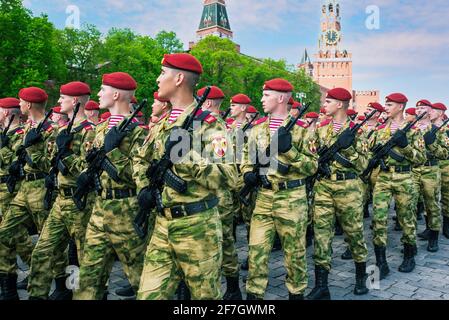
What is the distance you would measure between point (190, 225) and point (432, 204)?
607 centimetres

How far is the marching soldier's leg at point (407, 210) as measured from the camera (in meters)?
6.27

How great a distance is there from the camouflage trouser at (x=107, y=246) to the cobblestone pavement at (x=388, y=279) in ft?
4.85

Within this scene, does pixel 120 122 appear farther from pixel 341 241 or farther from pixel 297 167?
pixel 341 241

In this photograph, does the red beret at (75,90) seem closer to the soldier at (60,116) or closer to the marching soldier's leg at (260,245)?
the soldier at (60,116)

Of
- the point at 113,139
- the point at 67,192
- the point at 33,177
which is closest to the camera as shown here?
the point at 113,139

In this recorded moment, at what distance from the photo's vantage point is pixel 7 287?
16.0 ft

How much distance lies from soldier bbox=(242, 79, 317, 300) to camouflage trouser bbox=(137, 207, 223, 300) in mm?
1194

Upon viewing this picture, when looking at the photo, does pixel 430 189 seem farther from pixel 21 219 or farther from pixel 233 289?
pixel 21 219

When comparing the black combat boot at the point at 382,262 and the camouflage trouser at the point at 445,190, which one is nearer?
the black combat boot at the point at 382,262

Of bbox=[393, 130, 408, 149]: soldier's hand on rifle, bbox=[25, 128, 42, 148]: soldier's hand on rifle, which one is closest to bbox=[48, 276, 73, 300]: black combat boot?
bbox=[25, 128, 42, 148]: soldier's hand on rifle

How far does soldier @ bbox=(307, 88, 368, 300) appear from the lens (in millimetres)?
5152

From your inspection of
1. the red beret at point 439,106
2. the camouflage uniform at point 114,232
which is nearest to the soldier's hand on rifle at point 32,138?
the camouflage uniform at point 114,232

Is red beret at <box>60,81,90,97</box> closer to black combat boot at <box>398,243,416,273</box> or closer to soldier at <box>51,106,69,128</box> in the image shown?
soldier at <box>51,106,69,128</box>

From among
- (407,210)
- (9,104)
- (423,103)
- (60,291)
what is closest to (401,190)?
(407,210)
